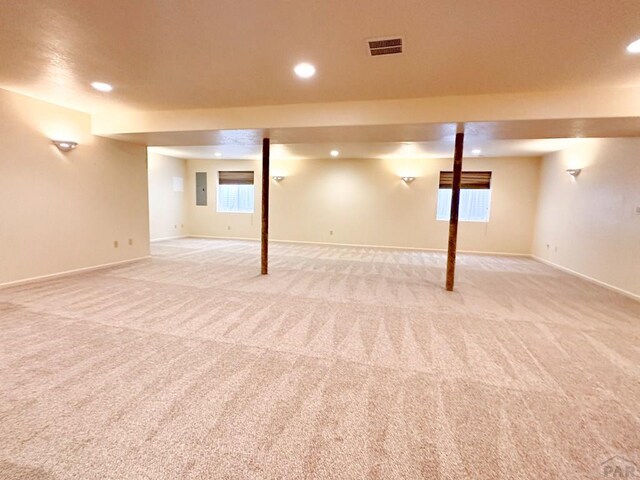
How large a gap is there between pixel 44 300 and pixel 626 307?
7798 mm

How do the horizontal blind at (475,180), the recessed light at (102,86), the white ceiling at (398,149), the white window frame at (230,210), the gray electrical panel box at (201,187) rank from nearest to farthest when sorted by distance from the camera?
1. the recessed light at (102,86)
2. the white ceiling at (398,149)
3. the horizontal blind at (475,180)
4. the white window frame at (230,210)
5. the gray electrical panel box at (201,187)

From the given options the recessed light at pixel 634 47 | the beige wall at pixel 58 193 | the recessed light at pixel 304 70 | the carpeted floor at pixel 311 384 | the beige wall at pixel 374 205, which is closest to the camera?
the carpeted floor at pixel 311 384

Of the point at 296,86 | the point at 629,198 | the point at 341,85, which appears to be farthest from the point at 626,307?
the point at 296,86

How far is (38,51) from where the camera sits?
3.05 metres

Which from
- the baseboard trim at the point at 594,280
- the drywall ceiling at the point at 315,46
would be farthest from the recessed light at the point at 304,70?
the baseboard trim at the point at 594,280

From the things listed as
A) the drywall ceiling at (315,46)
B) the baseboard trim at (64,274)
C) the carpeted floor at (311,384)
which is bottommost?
the carpeted floor at (311,384)

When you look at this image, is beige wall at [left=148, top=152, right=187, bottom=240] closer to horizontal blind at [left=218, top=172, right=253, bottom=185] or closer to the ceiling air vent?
horizontal blind at [left=218, top=172, right=253, bottom=185]

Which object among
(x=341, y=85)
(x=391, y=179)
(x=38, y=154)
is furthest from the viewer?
(x=391, y=179)

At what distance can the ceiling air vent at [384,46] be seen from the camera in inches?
105

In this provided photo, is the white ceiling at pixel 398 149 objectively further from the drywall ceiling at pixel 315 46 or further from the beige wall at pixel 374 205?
the drywall ceiling at pixel 315 46

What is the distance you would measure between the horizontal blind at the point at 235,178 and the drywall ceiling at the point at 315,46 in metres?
6.17

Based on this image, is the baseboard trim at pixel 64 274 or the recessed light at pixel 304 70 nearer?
the recessed light at pixel 304 70

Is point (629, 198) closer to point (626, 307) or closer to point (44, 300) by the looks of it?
point (626, 307)

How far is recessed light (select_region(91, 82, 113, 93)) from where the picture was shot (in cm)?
390
